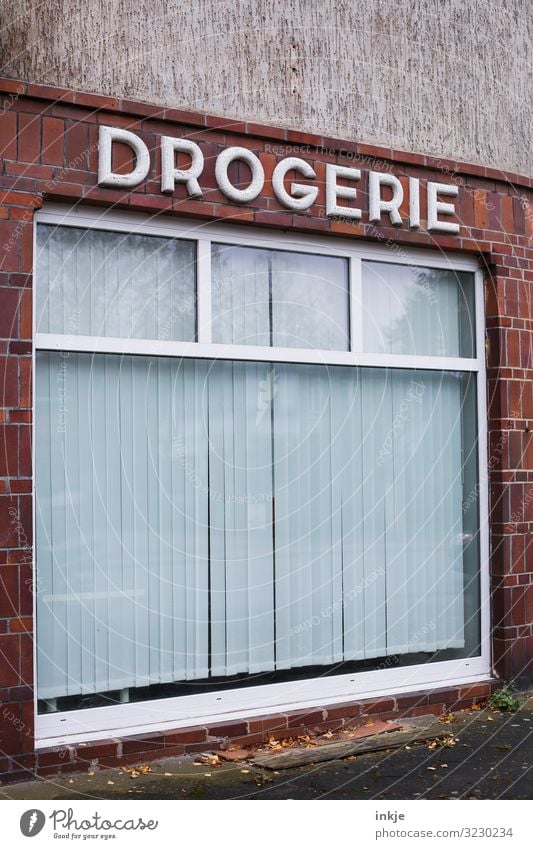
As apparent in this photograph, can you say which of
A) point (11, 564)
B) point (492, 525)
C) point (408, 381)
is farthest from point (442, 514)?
point (11, 564)

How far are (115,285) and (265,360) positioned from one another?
3.34ft

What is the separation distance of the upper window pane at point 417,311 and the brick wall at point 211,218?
176mm

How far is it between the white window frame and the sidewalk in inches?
11.5

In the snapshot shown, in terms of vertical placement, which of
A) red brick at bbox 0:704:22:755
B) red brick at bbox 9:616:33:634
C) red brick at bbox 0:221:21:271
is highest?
red brick at bbox 0:221:21:271

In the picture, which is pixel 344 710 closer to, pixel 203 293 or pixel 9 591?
pixel 9 591

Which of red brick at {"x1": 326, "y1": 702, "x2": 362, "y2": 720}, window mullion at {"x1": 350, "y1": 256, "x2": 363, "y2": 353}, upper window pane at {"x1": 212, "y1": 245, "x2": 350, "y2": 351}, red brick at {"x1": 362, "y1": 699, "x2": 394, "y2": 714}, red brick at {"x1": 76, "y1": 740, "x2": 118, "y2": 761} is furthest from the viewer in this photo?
window mullion at {"x1": 350, "y1": 256, "x2": 363, "y2": 353}

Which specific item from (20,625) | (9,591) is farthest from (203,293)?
(20,625)

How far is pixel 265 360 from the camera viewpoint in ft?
20.1

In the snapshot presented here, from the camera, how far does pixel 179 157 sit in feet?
18.7

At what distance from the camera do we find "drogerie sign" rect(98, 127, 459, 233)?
5.52 meters

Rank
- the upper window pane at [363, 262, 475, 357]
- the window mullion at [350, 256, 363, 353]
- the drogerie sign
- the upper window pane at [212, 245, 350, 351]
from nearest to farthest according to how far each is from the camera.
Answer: the drogerie sign, the upper window pane at [212, 245, 350, 351], the window mullion at [350, 256, 363, 353], the upper window pane at [363, 262, 475, 357]

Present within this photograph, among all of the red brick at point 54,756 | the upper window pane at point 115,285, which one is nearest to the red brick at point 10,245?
the upper window pane at point 115,285

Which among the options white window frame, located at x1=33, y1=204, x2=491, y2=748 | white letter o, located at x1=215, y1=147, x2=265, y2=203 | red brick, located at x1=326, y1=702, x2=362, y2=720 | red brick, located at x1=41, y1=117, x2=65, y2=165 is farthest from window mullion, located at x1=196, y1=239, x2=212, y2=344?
red brick, located at x1=326, y1=702, x2=362, y2=720

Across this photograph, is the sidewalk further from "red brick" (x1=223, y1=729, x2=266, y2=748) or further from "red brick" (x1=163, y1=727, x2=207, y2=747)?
"red brick" (x1=223, y1=729, x2=266, y2=748)
